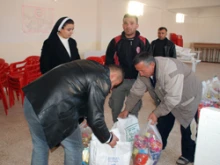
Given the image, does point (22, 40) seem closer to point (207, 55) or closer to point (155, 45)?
point (155, 45)

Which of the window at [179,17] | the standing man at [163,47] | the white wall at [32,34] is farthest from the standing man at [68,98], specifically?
the window at [179,17]

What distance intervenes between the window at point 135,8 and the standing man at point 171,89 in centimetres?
469

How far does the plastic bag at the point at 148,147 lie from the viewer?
184 centimetres

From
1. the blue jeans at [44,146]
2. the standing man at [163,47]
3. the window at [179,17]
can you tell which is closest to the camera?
Answer: the blue jeans at [44,146]

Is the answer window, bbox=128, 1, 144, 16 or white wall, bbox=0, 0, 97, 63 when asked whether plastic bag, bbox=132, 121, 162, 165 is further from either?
window, bbox=128, 1, 144, 16

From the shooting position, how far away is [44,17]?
428 centimetres

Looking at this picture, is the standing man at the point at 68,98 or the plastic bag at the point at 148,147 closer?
the standing man at the point at 68,98

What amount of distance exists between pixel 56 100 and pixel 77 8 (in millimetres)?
4063

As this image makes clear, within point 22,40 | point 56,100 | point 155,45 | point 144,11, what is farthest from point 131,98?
point 144,11

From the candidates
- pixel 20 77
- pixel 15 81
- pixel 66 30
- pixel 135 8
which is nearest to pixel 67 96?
pixel 66 30

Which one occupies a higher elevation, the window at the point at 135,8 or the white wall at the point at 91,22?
the window at the point at 135,8

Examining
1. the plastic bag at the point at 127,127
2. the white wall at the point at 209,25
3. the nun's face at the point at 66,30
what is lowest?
the plastic bag at the point at 127,127

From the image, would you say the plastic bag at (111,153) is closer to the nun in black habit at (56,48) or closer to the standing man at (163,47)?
the nun in black habit at (56,48)

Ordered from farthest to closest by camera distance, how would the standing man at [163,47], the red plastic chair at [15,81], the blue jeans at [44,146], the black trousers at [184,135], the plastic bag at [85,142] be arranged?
1. the standing man at [163,47]
2. the red plastic chair at [15,81]
3. the black trousers at [184,135]
4. the plastic bag at [85,142]
5. the blue jeans at [44,146]
